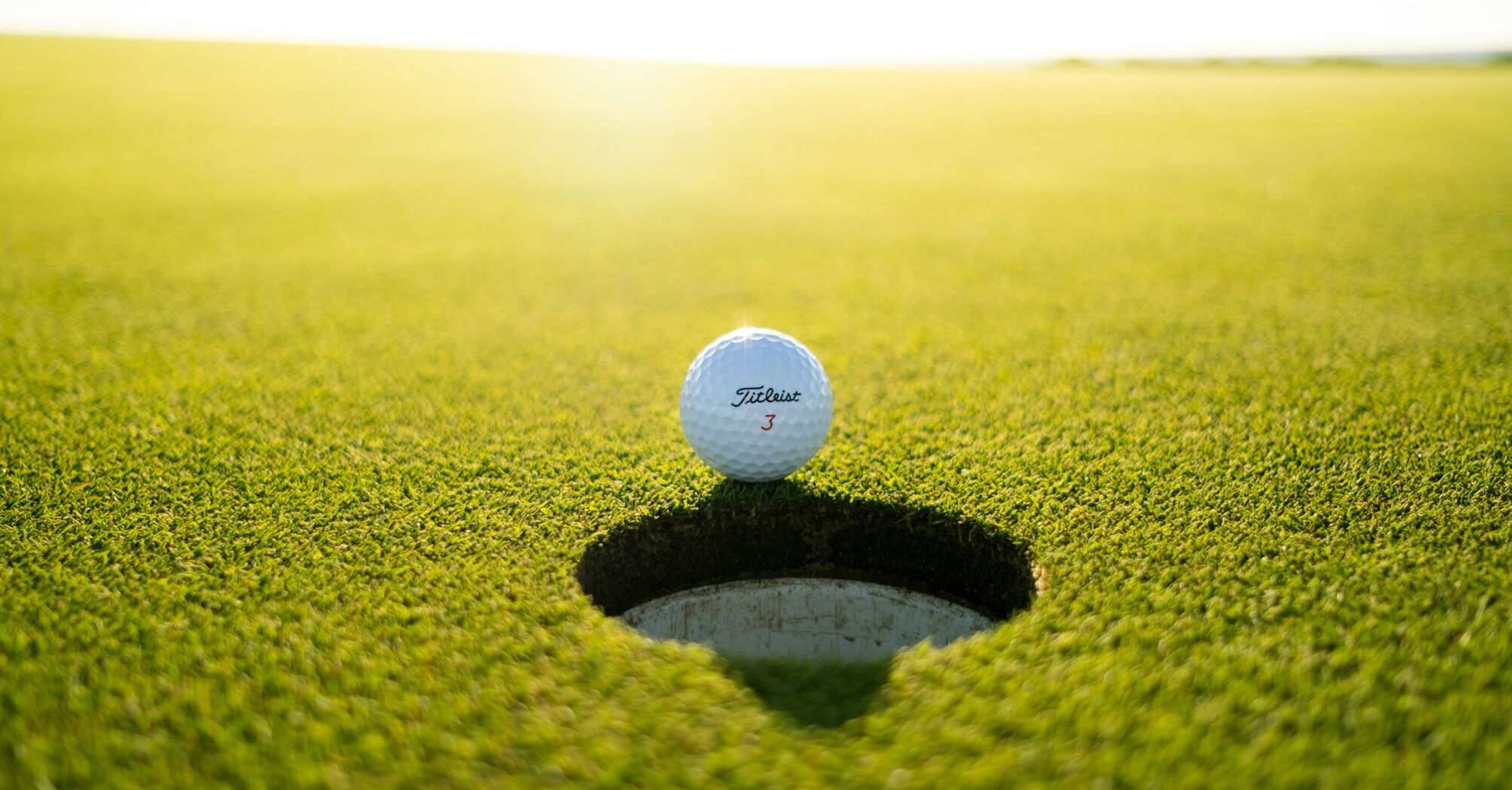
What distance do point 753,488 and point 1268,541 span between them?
4.41 ft

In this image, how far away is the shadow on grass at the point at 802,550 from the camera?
7.57 feet

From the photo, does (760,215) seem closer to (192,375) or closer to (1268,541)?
(192,375)

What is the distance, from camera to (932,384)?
3.59 meters

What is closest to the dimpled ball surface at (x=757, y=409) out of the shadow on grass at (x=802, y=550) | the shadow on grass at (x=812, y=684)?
the shadow on grass at (x=802, y=550)

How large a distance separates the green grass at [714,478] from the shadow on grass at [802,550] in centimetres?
6

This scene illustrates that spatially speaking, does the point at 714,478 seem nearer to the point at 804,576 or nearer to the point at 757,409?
the point at 757,409

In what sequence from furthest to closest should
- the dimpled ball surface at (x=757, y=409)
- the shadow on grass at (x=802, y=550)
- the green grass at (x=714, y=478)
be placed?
the dimpled ball surface at (x=757, y=409)
the shadow on grass at (x=802, y=550)
the green grass at (x=714, y=478)

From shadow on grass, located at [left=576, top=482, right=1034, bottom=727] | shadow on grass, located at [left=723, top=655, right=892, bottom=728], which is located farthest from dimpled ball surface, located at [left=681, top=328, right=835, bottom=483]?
shadow on grass, located at [left=723, top=655, right=892, bottom=728]

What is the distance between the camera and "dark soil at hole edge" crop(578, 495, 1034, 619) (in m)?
2.32

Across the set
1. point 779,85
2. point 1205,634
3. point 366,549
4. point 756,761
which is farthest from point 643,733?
point 779,85

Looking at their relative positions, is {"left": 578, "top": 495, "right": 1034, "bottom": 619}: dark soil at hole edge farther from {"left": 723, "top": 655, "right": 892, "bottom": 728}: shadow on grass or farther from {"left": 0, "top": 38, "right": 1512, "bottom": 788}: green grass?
{"left": 723, "top": 655, "right": 892, "bottom": 728}: shadow on grass

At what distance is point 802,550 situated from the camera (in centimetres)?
257

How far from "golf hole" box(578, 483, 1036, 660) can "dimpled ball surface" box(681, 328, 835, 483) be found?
0.11m

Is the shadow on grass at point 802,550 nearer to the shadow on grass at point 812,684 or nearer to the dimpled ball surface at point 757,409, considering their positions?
the dimpled ball surface at point 757,409
